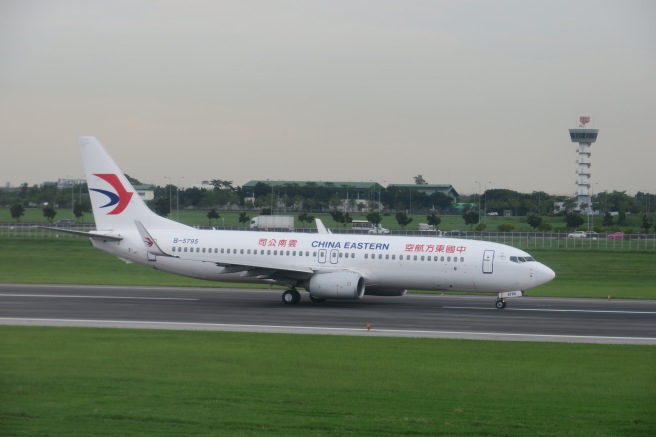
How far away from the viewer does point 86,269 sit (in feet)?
210

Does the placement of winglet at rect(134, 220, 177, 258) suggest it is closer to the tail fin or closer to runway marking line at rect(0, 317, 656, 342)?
the tail fin

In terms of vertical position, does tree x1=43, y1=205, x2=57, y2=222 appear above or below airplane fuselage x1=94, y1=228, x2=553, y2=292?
above

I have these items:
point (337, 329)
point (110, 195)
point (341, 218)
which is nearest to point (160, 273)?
point (110, 195)

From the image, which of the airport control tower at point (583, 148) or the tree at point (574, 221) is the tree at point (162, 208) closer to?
the tree at point (574, 221)

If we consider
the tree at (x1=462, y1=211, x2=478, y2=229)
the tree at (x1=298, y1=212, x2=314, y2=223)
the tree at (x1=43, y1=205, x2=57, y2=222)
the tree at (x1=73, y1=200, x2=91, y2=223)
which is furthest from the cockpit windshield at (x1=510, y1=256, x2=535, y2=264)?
the tree at (x1=462, y1=211, x2=478, y2=229)

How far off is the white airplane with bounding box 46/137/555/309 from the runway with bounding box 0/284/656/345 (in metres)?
1.09

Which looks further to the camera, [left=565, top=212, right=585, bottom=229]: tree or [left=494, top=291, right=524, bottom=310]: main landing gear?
[left=565, top=212, right=585, bottom=229]: tree

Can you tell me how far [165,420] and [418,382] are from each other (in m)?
6.66

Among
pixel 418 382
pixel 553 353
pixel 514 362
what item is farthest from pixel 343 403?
pixel 553 353

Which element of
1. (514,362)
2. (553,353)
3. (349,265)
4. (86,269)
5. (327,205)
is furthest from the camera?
(327,205)

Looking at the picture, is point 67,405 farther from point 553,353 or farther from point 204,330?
point 553,353

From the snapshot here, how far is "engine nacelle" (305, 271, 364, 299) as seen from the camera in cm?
4025

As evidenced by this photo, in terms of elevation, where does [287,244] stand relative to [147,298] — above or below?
above

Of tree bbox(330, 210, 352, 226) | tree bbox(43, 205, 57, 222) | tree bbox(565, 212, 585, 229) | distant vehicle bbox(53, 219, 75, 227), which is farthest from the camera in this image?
tree bbox(565, 212, 585, 229)
